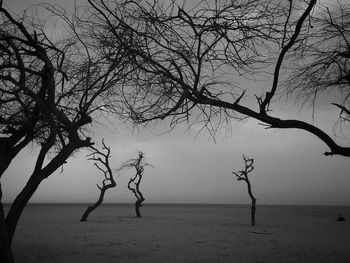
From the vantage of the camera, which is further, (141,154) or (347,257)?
(141,154)

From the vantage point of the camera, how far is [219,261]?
33.3ft

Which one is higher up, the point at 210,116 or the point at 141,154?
the point at 141,154

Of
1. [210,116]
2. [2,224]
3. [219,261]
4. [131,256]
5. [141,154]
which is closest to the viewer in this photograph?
[210,116]

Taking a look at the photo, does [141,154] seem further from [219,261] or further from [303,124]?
[303,124]

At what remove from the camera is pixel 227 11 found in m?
3.91

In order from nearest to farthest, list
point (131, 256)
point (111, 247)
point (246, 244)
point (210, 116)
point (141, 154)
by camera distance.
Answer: point (210, 116)
point (131, 256)
point (111, 247)
point (246, 244)
point (141, 154)

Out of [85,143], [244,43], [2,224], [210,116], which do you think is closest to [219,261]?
[85,143]

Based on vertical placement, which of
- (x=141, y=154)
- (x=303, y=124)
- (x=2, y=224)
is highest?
(x=141, y=154)

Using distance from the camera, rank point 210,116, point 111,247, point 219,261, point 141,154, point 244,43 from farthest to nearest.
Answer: point 141,154
point 111,247
point 219,261
point 210,116
point 244,43

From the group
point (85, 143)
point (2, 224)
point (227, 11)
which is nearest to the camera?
point (227, 11)

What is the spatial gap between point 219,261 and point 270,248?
143 inches

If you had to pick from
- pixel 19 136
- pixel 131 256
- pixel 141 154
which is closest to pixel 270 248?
pixel 131 256

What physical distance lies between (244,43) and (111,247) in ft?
34.1

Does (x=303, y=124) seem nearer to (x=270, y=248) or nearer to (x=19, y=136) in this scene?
(x=19, y=136)
